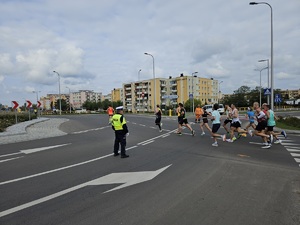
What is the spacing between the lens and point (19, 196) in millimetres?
4781

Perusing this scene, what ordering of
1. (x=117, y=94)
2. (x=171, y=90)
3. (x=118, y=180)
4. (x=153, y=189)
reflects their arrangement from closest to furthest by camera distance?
(x=153, y=189)
(x=118, y=180)
(x=171, y=90)
(x=117, y=94)

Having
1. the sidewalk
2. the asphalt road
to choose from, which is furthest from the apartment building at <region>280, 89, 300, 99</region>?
the asphalt road

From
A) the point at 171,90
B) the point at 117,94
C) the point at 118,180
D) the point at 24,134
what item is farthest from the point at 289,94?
the point at 118,180

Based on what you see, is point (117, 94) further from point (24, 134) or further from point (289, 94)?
point (24, 134)

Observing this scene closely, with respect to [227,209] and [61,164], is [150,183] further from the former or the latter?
[61,164]

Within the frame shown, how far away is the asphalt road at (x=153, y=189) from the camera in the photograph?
383 cm

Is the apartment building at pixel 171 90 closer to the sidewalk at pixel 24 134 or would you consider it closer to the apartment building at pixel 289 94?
the apartment building at pixel 289 94

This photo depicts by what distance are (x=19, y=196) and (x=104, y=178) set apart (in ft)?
5.88

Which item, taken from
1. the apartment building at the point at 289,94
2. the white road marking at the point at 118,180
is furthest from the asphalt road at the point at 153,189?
the apartment building at the point at 289,94

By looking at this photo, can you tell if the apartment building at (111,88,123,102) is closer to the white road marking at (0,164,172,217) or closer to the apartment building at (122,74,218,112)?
the apartment building at (122,74,218,112)

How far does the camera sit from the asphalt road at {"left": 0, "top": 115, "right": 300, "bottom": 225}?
12.6 ft

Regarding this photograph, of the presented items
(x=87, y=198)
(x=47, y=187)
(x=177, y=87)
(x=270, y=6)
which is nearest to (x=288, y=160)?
(x=87, y=198)

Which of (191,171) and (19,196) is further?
(191,171)

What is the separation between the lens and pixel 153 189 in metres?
5.03
